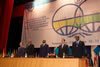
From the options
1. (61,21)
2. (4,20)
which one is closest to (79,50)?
(61,21)

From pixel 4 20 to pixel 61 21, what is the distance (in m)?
2.97

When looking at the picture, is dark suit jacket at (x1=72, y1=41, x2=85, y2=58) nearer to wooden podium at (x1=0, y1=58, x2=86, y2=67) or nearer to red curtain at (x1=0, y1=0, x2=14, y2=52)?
wooden podium at (x1=0, y1=58, x2=86, y2=67)

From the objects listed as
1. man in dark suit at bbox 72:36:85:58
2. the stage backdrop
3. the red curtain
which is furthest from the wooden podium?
the red curtain

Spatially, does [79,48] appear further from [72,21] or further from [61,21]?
[61,21]

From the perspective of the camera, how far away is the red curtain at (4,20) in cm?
660

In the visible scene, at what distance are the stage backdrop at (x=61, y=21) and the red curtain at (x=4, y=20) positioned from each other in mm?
841

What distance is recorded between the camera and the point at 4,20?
22.0ft

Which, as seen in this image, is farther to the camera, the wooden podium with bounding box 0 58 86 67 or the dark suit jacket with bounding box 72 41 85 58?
the dark suit jacket with bounding box 72 41 85 58

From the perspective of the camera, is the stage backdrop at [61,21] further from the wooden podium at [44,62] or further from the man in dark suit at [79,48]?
the wooden podium at [44,62]

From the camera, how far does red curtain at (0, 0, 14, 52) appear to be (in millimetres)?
6598

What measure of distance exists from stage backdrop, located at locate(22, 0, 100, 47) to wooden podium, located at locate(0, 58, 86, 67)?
256 cm

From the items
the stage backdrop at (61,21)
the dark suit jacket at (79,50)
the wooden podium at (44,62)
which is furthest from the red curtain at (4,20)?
the dark suit jacket at (79,50)

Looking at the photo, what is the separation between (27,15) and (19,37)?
1241 millimetres

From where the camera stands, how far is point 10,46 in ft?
24.0
